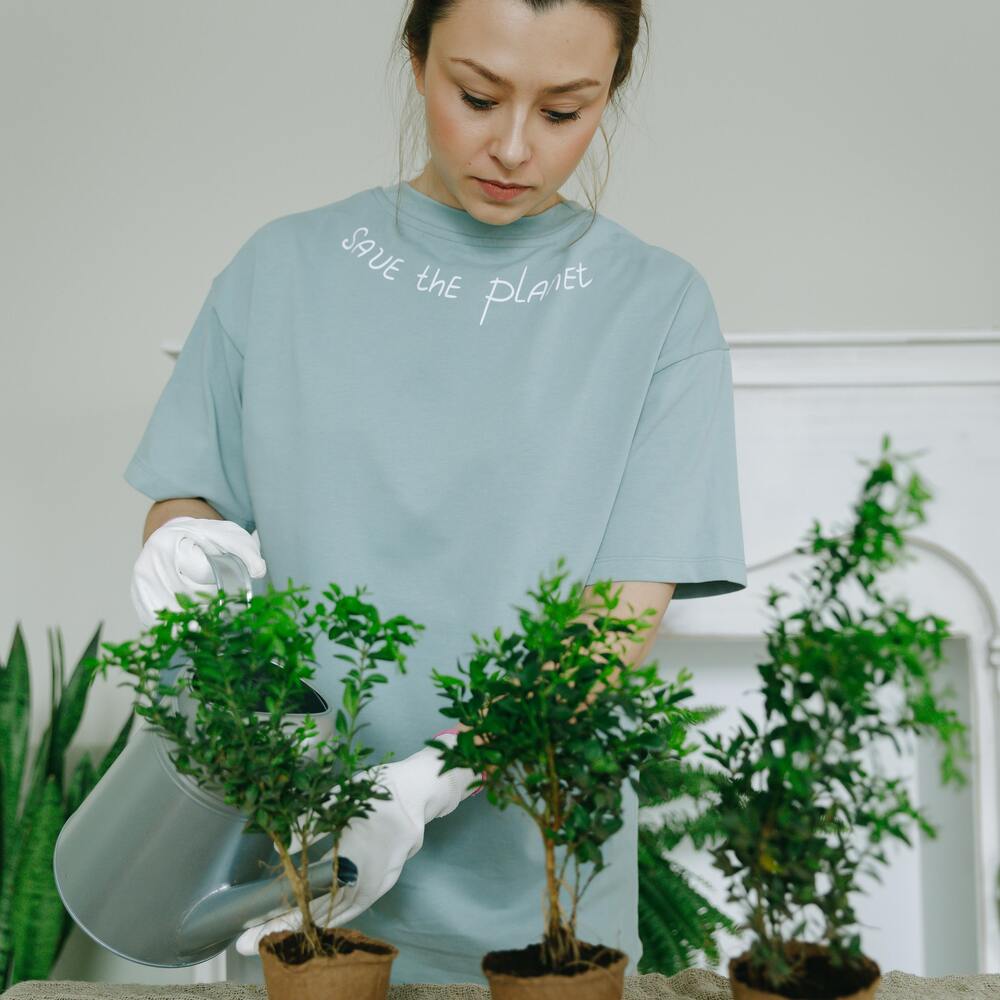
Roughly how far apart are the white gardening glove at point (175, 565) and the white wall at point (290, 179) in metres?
1.41

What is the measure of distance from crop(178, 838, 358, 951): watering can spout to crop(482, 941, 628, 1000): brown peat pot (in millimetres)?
120

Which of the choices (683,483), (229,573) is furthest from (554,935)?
(683,483)

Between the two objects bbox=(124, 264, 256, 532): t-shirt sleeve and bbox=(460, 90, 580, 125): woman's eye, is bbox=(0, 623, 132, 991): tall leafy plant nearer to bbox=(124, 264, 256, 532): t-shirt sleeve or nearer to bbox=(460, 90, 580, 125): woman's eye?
bbox=(124, 264, 256, 532): t-shirt sleeve

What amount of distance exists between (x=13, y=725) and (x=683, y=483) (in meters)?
1.40

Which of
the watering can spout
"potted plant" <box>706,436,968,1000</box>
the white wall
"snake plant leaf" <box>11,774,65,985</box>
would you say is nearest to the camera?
"potted plant" <box>706,436,968,1000</box>

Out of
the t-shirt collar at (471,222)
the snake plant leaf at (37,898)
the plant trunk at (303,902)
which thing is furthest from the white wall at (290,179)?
the plant trunk at (303,902)

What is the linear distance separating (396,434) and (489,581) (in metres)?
0.15

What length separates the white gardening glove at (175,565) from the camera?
883 mm

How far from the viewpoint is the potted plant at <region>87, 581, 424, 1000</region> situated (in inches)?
24.0

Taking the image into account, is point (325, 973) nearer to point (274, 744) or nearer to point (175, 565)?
point (274, 744)

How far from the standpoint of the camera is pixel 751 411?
1912 mm

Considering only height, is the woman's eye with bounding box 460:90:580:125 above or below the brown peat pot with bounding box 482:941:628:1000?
above

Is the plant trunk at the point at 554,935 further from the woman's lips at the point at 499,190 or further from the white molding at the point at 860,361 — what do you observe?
the white molding at the point at 860,361

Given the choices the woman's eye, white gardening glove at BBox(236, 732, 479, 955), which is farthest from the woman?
white gardening glove at BBox(236, 732, 479, 955)
